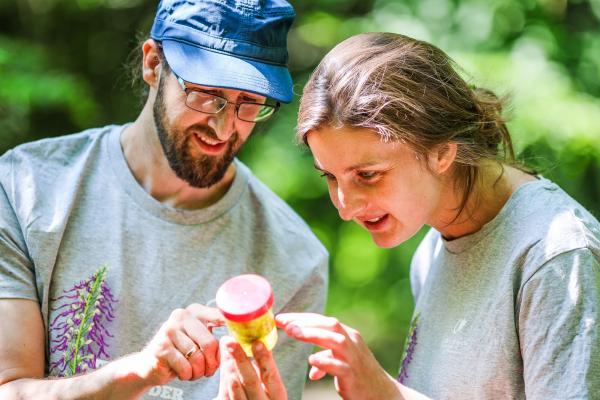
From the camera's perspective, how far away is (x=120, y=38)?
4.89m

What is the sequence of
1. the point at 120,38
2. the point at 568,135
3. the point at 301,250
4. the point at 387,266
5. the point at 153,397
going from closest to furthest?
the point at 153,397 < the point at 301,250 < the point at 568,135 < the point at 387,266 < the point at 120,38

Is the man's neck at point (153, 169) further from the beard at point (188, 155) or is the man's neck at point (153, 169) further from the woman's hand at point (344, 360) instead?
the woman's hand at point (344, 360)

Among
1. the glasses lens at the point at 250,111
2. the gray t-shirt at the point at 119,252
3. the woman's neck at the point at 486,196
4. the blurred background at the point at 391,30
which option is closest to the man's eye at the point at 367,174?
the woman's neck at the point at 486,196

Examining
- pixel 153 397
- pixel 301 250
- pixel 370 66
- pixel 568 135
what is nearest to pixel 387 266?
pixel 568 135

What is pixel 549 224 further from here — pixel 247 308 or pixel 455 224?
pixel 247 308

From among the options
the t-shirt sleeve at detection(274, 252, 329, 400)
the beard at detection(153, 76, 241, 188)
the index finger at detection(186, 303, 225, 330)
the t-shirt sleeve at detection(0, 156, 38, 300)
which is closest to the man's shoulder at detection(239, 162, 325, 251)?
the t-shirt sleeve at detection(274, 252, 329, 400)

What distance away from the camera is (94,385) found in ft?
6.86

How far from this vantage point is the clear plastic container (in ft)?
5.77

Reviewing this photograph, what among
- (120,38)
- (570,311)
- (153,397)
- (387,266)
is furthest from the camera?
(120,38)

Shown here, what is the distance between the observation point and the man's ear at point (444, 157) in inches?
79.4

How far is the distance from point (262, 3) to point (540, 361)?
1462 mm

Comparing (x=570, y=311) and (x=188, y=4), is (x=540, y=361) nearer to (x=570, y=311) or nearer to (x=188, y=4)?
(x=570, y=311)

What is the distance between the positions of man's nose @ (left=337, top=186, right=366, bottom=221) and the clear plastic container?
1.11 ft

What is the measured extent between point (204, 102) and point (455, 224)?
2.99 ft
